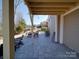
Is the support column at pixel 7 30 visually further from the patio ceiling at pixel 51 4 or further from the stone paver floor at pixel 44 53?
the patio ceiling at pixel 51 4

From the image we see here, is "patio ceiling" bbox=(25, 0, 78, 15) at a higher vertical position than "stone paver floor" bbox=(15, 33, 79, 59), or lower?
higher

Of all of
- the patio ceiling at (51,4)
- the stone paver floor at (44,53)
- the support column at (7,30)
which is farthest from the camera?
the patio ceiling at (51,4)

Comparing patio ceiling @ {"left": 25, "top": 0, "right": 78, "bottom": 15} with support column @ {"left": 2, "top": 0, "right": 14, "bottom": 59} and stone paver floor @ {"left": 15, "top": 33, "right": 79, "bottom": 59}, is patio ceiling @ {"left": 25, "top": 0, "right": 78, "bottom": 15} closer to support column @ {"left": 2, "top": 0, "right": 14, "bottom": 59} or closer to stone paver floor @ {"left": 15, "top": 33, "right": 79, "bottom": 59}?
stone paver floor @ {"left": 15, "top": 33, "right": 79, "bottom": 59}

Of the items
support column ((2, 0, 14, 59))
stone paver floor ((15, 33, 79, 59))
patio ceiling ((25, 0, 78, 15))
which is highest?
patio ceiling ((25, 0, 78, 15))

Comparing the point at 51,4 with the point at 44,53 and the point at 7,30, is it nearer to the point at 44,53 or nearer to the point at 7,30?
the point at 44,53

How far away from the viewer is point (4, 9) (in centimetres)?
376

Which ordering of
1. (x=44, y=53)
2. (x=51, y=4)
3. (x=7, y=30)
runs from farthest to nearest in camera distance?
(x=51, y=4)
(x=44, y=53)
(x=7, y=30)

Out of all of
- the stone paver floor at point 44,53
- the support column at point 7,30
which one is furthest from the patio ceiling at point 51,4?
the support column at point 7,30

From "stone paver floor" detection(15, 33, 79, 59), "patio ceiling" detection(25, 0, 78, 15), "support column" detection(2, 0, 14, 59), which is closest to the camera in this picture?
"support column" detection(2, 0, 14, 59)

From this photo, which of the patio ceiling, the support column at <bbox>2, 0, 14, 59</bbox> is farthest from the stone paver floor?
the support column at <bbox>2, 0, 14, 59</bbox>

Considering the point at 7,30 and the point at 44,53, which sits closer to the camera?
the point at 7,30

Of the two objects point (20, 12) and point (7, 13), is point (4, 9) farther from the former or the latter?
point (20, 12)

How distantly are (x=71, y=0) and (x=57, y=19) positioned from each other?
6.90 metres

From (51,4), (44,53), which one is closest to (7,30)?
(44,53)
